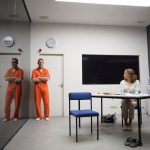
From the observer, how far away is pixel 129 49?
650cm

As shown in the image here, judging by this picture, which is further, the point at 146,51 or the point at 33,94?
the point at 146,51

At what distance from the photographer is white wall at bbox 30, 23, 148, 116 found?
238 inches

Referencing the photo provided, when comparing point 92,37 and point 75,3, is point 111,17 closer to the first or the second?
point 92,37

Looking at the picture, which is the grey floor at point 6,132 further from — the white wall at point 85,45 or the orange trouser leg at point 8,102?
the white wall at point 85,45

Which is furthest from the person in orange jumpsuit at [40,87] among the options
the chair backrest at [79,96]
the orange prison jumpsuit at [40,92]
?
the chair backrest at [79,96]

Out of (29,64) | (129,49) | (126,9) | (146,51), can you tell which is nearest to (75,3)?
(126,9)

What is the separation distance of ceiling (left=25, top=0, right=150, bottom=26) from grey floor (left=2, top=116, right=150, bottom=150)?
2959 millimetres

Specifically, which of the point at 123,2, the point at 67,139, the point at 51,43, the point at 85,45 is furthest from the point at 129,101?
the point at 51,43

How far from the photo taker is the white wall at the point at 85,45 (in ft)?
19.9

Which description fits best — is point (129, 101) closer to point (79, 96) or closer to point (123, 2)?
point (79, 96)

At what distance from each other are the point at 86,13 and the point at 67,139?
11.5 feet

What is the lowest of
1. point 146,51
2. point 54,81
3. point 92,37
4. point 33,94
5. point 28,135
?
point 28,135

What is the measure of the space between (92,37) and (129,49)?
131cm

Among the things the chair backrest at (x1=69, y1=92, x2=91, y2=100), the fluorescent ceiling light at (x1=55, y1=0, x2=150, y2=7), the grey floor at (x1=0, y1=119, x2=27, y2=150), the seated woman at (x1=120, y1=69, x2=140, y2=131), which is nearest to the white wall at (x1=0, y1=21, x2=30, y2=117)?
the grey floor at (x1=0, y1=119, x2=27, y2=150)
